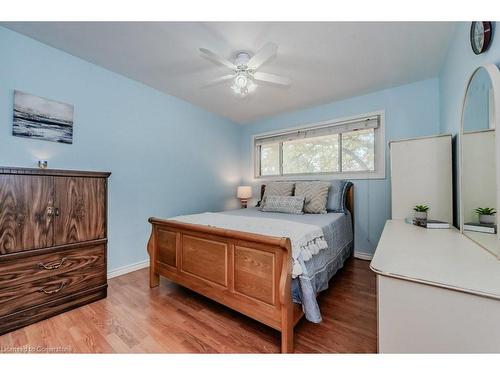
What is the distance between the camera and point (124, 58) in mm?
2211

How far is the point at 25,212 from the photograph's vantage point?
5.26 feet

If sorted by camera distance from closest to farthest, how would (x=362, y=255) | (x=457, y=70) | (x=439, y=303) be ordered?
1. (x=439, y=303)
2. (x=457, y=70)
3. (x=362, y=255)

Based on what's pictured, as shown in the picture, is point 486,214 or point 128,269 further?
point 128,269

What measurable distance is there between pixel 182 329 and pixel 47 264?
120 cm

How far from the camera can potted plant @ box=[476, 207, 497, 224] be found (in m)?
1.10

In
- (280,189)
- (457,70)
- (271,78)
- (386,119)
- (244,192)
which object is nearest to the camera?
(457,70)

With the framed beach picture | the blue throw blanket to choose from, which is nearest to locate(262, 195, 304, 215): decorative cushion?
the blue throw blanket

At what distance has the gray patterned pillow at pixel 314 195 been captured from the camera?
2797mm

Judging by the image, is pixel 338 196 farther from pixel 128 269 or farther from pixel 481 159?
pixel 128 269

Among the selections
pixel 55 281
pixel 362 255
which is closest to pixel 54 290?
pixel 55 281

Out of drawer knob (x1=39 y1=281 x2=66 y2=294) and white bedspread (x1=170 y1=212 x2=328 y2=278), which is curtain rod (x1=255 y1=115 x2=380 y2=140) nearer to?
white bedspread (x1=170 y1=212 x2=328 y2=278)
